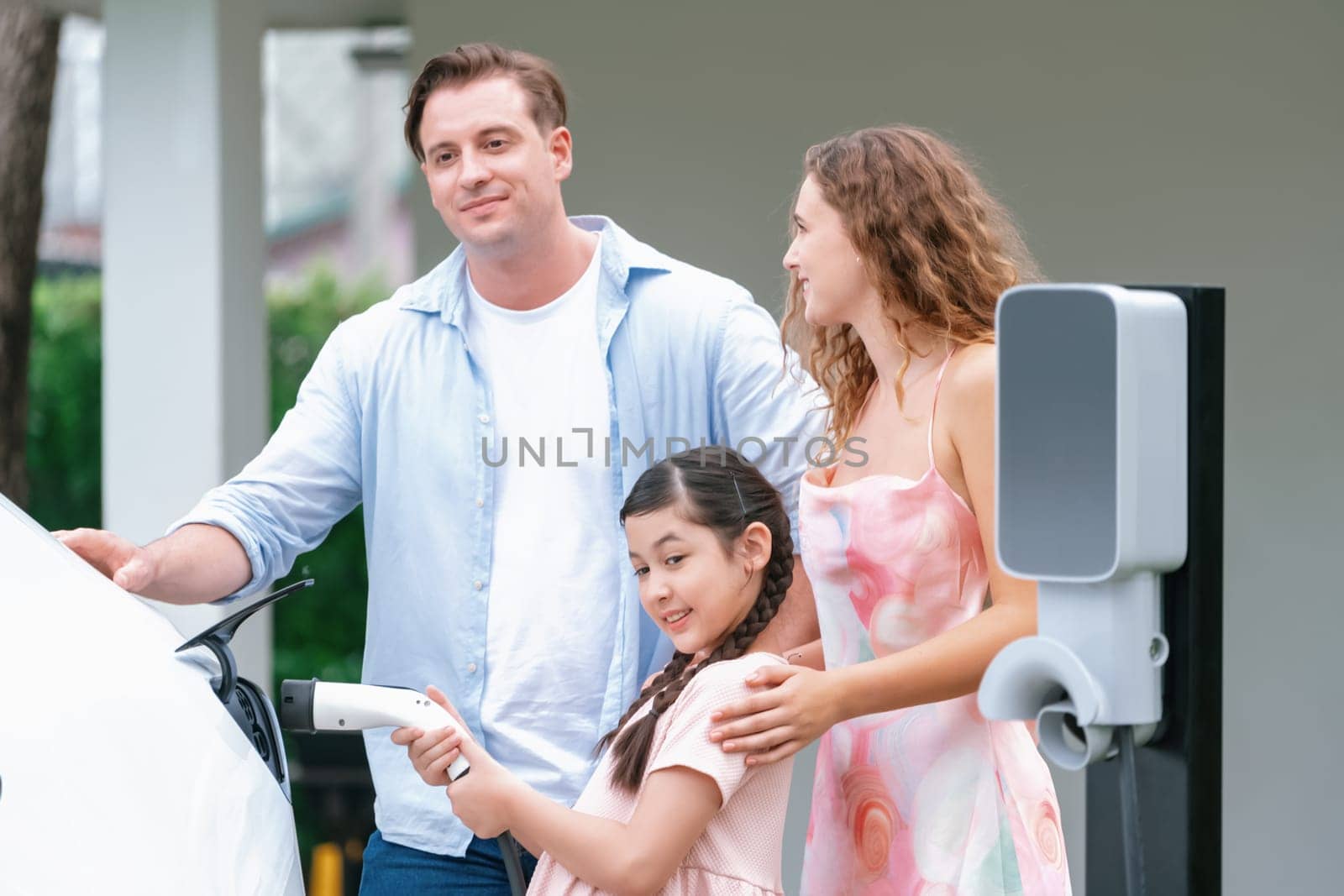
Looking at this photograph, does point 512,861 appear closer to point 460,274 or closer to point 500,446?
point 500,446

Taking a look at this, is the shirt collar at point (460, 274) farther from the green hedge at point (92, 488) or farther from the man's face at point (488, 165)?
the green hedge at point (92, 488)

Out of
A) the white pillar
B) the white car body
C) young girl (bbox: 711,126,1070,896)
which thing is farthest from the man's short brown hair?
the white pillar

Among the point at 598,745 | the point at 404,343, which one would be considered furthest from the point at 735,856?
the point at 404,343

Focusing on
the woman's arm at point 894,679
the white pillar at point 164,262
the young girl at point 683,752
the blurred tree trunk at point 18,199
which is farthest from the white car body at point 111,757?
the blurred tree trunk at point 18,199

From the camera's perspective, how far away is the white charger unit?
133 cm

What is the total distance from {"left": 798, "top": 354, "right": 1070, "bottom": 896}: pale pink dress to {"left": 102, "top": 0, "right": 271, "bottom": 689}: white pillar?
Answer: 99.6 inches

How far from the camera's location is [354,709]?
190 centimetres

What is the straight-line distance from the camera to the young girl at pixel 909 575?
1.83 m

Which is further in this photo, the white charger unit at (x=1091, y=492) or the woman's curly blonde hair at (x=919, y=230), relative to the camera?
the woman's curly blonde hair at (x=919, y=230)

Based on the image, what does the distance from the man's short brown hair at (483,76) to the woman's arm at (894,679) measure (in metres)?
1.02

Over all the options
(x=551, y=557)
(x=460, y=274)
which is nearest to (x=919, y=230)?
(x=551, y=557)

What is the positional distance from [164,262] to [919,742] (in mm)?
2852

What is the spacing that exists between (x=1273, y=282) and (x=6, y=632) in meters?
4.11

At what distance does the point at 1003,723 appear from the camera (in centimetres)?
197
